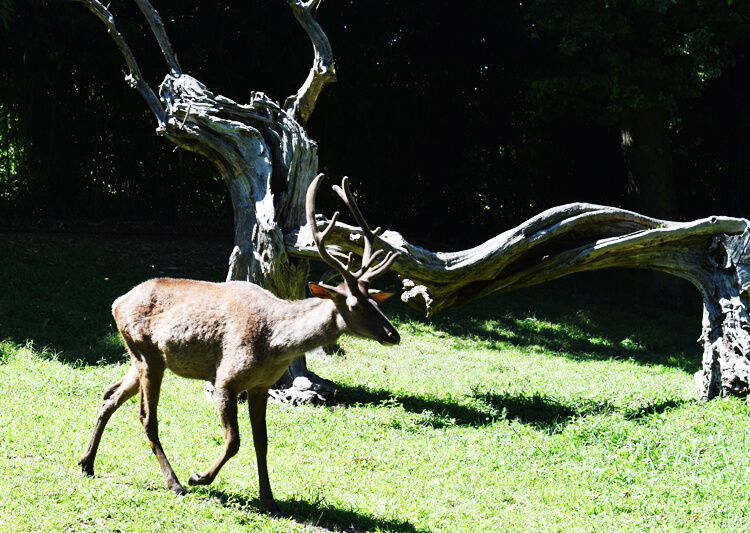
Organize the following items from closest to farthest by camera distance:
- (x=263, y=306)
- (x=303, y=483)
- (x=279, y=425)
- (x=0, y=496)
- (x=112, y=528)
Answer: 1. (x=112, y=528)
2. (x=0, y=496)
3. (x=263, y=306)
4. (x=303, y=483)
5. (x=279, y=425)

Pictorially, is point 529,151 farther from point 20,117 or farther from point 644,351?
point 20,117

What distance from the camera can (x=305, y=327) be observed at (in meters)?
4.46

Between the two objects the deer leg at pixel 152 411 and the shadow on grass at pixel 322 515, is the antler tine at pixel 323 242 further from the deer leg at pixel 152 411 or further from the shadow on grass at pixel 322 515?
the shadow on grass at pixel 322 515

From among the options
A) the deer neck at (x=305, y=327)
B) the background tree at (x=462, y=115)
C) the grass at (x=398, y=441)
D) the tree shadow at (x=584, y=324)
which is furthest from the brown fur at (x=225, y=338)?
Answer: the background tree at (x=462, y=115)

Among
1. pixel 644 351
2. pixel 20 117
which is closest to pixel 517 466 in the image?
pixel 644 351

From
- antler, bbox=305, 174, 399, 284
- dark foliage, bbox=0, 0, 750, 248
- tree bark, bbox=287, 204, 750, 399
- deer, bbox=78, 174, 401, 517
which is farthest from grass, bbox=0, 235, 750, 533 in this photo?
dark foliage, bbox=0, 0, 750, 248

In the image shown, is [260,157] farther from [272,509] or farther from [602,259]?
[272,509]

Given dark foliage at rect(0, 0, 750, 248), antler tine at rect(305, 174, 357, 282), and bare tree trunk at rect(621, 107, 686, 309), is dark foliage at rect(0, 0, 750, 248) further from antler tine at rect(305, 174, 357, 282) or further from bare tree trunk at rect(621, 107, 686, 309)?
antler tine at rect(305, 174, 357, 282)

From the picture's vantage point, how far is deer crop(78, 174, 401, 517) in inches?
173

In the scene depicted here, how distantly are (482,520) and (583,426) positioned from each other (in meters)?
1.99

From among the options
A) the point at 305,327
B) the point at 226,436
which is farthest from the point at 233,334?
the point at 226,436

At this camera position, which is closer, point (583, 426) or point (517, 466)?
point (517, 466)

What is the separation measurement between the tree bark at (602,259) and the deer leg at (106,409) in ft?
7.50

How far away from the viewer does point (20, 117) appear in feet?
39.4
